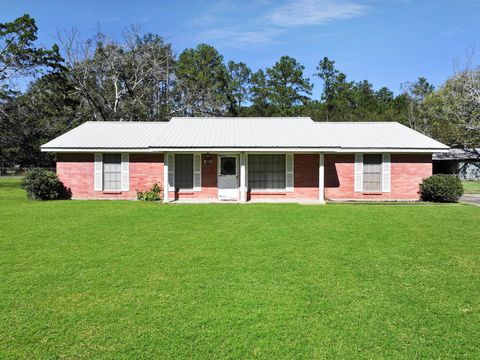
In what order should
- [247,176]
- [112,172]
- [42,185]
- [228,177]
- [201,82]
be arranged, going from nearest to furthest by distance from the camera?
[42,185]
[228,177]
[247,176]
[112,172]
[201,82]

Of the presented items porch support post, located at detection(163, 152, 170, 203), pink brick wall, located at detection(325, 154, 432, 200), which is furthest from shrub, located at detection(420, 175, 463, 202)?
porch support post, located at detection(163, 152, 170, 203)

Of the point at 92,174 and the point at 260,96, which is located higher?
the point at 260,96

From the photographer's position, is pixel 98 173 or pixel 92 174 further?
pixel 92 174

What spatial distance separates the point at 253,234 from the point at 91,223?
16.8 feet

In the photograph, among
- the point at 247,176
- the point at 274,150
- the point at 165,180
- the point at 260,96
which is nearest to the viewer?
the point at 274,150

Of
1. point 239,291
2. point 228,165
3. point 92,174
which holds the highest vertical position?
point 228,165

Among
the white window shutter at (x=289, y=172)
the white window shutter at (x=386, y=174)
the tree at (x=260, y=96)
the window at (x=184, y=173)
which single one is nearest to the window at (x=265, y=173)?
the white window shutter at (x=289, y=172)

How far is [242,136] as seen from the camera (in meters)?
18.5

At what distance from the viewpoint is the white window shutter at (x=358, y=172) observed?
18.1 metres

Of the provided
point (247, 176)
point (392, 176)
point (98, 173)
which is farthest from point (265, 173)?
point (98, 173)

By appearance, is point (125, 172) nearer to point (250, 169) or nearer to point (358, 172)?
point (250, 169)

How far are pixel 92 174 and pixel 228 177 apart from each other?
22.4 feet

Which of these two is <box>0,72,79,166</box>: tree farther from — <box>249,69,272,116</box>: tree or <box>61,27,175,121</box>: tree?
<box>249,69,272,116</box>: tree

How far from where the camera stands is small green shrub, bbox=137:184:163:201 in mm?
17984
